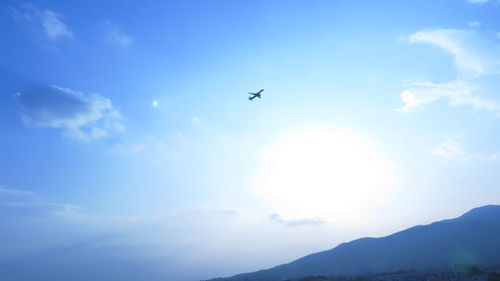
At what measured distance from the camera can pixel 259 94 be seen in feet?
282

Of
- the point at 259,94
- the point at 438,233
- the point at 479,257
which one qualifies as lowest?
the point at 479,257

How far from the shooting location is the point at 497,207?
198 m

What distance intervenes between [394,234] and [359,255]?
3326cm

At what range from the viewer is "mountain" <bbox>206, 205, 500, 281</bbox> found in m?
136

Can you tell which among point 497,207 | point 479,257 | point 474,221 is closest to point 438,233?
point 474,221

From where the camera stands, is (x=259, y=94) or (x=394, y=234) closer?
(x=259, y=94)

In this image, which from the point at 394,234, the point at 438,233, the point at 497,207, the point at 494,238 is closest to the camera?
the point at 494,238

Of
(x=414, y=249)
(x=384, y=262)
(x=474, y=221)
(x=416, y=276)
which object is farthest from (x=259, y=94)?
(x=474, y=221)

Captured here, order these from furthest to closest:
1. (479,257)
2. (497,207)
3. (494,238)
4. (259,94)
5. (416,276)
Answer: (497,207) → (494,238) → (479,257) → (259,94) → (416,276)

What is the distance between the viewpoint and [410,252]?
152 m

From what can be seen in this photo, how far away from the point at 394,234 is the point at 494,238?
4647cm

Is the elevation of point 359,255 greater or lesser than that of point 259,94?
lesser

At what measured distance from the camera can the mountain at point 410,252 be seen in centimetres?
13625

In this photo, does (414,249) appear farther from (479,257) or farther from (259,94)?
(259,94)
